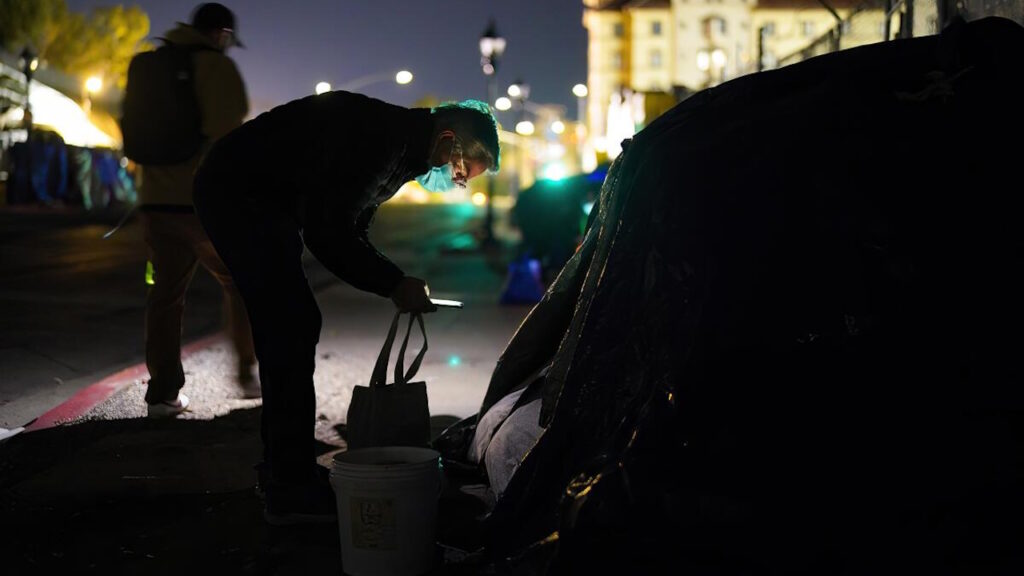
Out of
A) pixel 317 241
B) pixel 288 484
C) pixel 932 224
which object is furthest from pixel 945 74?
pixel 288 484

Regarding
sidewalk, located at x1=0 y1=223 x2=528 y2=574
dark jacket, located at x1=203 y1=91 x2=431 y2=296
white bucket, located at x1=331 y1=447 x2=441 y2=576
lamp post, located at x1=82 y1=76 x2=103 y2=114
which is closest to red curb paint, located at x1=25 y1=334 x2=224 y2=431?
sidewalk, located at x1=0 y1=223 x2=528 y2=574

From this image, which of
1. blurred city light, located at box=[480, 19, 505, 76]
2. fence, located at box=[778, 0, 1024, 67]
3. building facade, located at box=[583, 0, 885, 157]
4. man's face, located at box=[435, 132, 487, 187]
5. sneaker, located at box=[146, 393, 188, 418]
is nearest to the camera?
man's face, located at box=[435, 132, 487, 187]

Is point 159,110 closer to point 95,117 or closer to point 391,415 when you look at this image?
point 391,415

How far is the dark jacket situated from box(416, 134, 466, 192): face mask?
0.09 metres

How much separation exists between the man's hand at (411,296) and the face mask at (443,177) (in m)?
0.47

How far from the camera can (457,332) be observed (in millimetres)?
9500

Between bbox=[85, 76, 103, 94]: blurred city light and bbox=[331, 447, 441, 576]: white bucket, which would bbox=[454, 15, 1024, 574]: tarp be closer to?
bbox=[331, 447, 441, 576]: white bucket

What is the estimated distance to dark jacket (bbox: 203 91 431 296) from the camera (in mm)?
3715

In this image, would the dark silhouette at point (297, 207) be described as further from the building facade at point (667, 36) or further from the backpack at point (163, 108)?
the building facade at point (667, 36)

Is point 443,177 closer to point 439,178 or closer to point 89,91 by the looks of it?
point 439,178

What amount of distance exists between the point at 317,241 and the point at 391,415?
68 cm

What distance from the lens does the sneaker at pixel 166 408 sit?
223 inches

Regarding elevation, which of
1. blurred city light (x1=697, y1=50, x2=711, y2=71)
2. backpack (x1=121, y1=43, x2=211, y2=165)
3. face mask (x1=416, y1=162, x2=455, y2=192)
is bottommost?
face mask (x1=416, y1=162, x2=455, y2=192)

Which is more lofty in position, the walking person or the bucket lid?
the walking person
